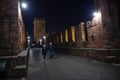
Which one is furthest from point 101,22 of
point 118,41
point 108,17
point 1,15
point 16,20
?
point 1,15

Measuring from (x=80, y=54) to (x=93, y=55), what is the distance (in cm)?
291

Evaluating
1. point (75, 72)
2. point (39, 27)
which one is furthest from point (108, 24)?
point (39, 27)

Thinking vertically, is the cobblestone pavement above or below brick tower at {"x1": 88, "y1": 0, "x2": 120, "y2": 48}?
below

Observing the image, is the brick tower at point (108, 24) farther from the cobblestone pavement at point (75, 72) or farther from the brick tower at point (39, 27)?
the brick tower at point (39, 27)

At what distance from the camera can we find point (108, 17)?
10586 millimetres

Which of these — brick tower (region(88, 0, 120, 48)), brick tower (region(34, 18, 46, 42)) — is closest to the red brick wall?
brick tower (region(88, 0, 120, 48))

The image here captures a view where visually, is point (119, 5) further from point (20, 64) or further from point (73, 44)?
point (20, 64)

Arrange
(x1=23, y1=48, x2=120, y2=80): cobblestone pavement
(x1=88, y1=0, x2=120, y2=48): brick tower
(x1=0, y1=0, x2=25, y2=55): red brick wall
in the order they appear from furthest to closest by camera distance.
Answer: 1. (x1=88, y1=0, x2=120, y2=48): brick tower
2. (x1=0, y1=0, x2=25, y2=55): red brick wall
3. (x1=23, y1=48, x2=120, y2=80): cobblestone pavement

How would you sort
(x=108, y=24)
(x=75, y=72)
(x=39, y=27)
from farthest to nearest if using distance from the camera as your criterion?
(x=39, y=27) < (x=108, y=24) < (x=75, y=72)

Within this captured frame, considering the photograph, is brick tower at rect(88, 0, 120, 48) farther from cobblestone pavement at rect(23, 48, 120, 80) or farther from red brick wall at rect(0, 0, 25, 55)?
red brick wall at rect(0, 0, 25, 55)

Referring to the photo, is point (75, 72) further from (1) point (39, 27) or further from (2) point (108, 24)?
(1) point (39, 27)

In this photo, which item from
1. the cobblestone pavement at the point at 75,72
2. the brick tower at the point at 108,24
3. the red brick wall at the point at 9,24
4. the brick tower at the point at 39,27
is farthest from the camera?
the brick tower at the point at 39,27

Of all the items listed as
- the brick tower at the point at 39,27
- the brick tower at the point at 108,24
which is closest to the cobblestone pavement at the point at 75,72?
the brick tower at the point at 108,24

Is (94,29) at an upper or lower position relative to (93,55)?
upper
